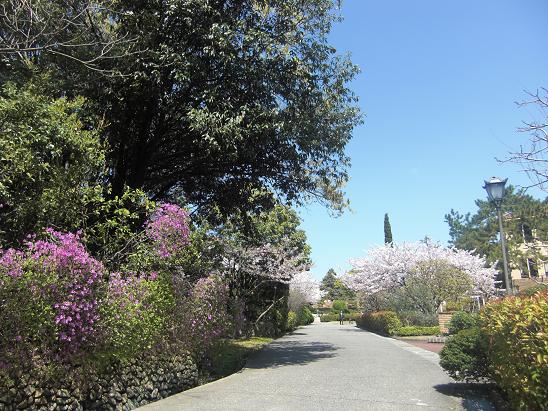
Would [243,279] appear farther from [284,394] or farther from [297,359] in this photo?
[284,394]

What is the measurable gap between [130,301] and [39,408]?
5.73 ft

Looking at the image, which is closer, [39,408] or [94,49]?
[39,408]

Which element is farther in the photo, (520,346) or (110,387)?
(110,387)

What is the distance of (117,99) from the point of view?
1160 centimetres

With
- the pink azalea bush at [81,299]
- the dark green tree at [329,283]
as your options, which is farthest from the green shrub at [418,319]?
the dark green tree at [329,283]

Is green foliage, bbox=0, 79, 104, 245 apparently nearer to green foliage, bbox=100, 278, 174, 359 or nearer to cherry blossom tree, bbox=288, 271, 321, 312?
green foliage, bbox=100, 278, 174, 359

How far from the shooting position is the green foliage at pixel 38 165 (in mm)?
6863

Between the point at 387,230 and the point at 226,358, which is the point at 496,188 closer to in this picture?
the point at 226,358

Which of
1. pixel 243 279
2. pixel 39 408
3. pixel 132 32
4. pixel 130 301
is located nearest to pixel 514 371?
pixel 130 301

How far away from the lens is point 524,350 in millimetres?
5008

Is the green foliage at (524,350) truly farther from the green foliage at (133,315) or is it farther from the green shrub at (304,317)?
the green shrub at (304,317)

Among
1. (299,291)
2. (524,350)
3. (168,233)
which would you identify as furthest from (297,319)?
(524,350)

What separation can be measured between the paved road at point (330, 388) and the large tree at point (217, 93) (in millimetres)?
4987

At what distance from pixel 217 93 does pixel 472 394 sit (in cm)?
803
